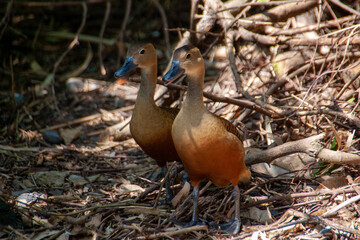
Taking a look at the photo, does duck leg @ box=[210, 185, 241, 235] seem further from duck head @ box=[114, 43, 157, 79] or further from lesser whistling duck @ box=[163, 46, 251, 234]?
duck head @ box=[114, 43, 157, 79]

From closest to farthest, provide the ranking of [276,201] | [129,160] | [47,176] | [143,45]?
[276,201], [143,45], [47,176], [129,160]

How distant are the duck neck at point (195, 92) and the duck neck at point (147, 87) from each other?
0.63 m

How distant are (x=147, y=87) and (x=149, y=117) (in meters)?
0.31

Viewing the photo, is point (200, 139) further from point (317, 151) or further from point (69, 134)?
point (69, 134)

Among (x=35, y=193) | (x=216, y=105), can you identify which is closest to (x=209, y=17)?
(x=216, y=105)

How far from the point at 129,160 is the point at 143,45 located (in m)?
1.42

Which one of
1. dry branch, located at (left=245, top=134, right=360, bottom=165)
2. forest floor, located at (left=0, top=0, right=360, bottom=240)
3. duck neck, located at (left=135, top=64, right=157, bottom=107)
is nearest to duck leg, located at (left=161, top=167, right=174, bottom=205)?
forest floor, located at (left=0, top=0, right=360, bottom=240)

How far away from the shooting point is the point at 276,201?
3.63m

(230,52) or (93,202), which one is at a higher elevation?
(230,52)

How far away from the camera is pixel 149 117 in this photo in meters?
3.77

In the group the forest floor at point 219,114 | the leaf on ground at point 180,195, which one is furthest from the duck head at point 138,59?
the leaf on ground at point 180,195

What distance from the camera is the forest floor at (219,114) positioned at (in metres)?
3.35

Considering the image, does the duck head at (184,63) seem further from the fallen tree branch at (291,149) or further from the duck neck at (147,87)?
the fallen tree branch at (291,149)

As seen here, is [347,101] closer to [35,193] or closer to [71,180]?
[71,180]
